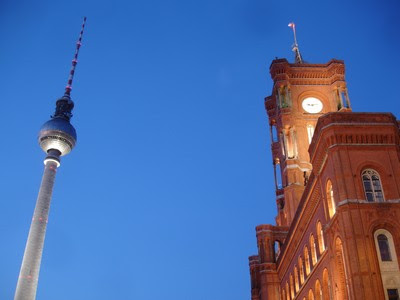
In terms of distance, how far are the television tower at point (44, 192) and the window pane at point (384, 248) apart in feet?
283

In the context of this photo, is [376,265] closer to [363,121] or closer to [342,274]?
[342,274]

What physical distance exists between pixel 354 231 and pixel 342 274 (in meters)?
3.70

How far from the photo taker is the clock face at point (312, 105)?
259 feet

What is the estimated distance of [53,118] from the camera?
130 m

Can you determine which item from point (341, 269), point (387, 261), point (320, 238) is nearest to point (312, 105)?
point (320, 238)

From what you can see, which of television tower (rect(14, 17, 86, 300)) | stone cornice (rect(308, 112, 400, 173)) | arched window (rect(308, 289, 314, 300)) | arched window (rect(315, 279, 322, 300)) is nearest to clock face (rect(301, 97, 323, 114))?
arched window (rect(308, 289, 314, 300))

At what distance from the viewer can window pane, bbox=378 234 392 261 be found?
1318 inches

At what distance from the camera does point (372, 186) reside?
36.2m

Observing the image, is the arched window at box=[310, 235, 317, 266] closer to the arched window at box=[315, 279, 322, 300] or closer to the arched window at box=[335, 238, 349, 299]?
the arched window at box=[315, 279, 322, 300]

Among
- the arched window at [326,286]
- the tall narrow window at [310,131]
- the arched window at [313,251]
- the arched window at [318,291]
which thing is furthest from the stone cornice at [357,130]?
the tall narrow window at [310,131]

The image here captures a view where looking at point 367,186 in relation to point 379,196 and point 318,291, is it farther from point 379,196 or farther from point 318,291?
point 318,291

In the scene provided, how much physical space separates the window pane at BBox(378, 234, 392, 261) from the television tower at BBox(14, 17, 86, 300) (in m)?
86.3

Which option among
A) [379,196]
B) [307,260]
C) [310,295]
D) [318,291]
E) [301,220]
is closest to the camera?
[379,196]

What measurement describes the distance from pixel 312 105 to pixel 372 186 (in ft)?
146
